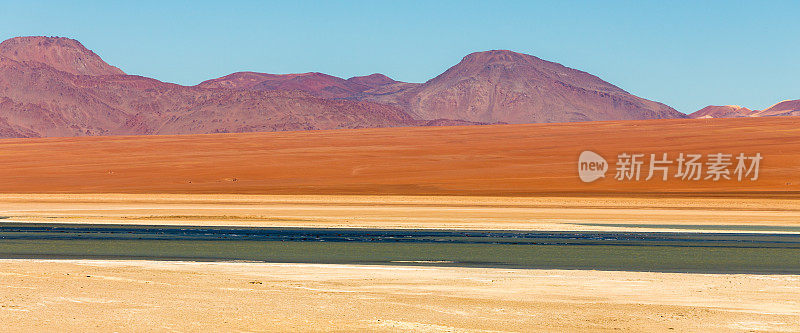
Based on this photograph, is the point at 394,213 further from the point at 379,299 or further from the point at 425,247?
the point at 379,299

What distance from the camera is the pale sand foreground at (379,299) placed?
39.4ft

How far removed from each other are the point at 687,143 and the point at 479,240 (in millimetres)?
60958

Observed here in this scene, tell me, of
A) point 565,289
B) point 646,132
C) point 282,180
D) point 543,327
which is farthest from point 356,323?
point 646,132

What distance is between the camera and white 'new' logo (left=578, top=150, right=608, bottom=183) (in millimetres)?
62494

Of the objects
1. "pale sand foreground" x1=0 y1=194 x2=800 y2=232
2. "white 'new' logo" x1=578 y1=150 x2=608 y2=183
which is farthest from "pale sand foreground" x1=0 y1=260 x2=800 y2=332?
"white 'new' logo" x1=578 y1=150 x2=608 y2=183

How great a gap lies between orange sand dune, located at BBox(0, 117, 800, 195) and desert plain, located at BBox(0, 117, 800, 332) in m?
0.28

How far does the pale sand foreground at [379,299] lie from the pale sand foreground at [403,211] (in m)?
14.2

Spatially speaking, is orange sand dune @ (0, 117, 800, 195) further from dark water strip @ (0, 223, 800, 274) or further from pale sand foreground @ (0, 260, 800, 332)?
pale sand foreground @ (0, 260, 800, 332)

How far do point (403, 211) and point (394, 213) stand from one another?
130 centimetres

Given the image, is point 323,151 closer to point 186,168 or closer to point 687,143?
point 186,168

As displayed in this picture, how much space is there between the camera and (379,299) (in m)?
14.1

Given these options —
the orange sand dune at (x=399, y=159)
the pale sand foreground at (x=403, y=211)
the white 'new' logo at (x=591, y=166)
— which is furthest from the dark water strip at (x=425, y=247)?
the white 'new' logo at (x=591, y=166)

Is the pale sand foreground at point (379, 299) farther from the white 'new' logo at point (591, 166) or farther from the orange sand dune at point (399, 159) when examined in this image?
the white 'new' logo at point (591, 166)

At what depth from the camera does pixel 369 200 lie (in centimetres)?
4825
